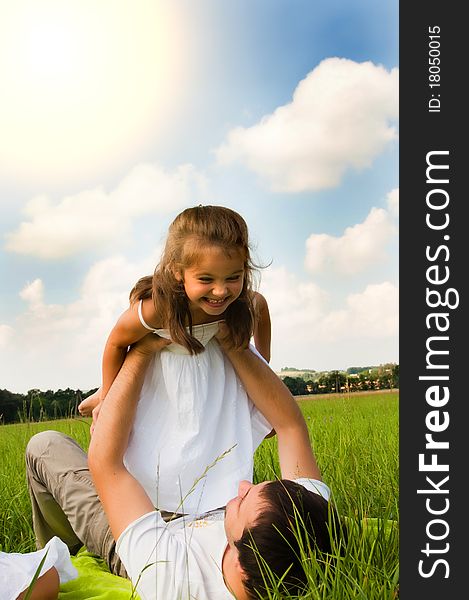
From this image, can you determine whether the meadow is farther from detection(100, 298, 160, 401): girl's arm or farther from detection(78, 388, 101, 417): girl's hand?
detection(100, 298, 160, 401): girl's arm

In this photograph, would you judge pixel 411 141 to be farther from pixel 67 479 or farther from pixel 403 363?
pixel 67 479

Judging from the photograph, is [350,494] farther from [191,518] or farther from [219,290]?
[219,290]

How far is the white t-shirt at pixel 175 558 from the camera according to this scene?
2.18m

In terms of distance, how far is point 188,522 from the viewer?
2590 mm

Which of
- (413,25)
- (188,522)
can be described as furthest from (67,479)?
(413,25)

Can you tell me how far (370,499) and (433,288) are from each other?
4.30 feet

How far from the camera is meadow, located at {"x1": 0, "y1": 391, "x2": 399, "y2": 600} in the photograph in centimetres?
202

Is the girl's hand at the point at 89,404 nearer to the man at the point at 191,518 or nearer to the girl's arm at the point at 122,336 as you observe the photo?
the man at the point at 191,518

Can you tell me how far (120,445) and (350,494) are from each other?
3.47ft

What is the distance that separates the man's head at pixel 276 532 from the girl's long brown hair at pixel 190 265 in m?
0.79

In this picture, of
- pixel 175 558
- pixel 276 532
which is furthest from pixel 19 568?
pixel 276 532

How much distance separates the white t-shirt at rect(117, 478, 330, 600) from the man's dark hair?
16cm

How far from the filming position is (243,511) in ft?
7.00

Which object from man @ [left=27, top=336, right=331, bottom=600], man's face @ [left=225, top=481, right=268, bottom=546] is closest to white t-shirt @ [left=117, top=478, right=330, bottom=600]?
man @ [left=27, top=336, right=331, bottom=600]
